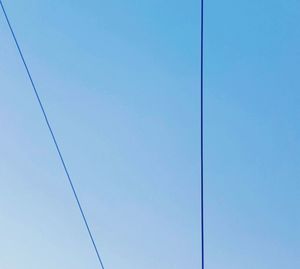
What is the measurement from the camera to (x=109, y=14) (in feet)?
14.7

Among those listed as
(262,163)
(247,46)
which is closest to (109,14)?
(247,46)

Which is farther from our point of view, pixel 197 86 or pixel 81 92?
pixel 81 92

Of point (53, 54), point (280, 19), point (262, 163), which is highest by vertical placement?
point (280, 19)

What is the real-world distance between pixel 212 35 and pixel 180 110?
0.76 metres

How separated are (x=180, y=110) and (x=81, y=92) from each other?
3.27 feet

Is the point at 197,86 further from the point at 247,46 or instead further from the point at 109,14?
the point at 109,14

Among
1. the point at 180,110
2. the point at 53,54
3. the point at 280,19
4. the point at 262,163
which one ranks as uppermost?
the point at 280,19

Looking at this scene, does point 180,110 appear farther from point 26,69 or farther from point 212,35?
point 26,69

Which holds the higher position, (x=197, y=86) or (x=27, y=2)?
(x=27, y=2)

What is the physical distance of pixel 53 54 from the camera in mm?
4648

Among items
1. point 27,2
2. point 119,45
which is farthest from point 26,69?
point 119,45

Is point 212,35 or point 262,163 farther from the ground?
point 212,35

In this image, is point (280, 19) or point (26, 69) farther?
point (26, 69)

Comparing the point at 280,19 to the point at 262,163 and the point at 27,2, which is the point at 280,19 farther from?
the point at 27,2
